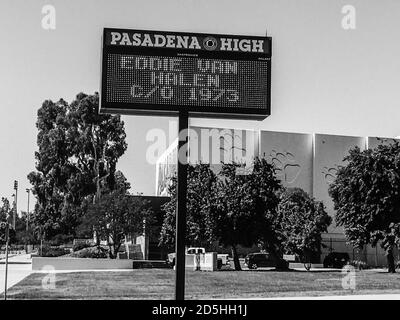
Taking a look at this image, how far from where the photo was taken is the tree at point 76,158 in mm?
53594

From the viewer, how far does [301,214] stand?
47.9 m

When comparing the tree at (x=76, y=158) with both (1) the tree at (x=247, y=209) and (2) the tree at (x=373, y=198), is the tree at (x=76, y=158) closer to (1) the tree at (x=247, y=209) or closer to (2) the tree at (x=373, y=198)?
(1) the tree at (x=247, y=209)

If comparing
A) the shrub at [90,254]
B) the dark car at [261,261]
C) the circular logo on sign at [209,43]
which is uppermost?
the circular logo on sign at [209,43]

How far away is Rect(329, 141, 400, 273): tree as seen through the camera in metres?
38.3

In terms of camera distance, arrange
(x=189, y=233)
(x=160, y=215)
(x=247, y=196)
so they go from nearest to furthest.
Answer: (x=247, y=196), (x=189, y=233), (x=160, y=215)

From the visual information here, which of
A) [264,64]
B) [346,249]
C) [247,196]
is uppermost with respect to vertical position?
[264,64]

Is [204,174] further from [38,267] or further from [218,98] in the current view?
[218,98]

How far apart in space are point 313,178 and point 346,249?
7669mm

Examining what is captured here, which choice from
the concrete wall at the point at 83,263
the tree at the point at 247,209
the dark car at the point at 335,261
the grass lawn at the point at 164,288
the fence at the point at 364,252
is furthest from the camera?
the fence at the point at 364,252

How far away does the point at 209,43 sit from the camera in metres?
14.5

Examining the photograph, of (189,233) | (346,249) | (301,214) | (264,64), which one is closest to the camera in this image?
(264,64)

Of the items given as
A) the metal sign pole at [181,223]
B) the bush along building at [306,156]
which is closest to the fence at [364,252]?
the bush along building at [306,156]
